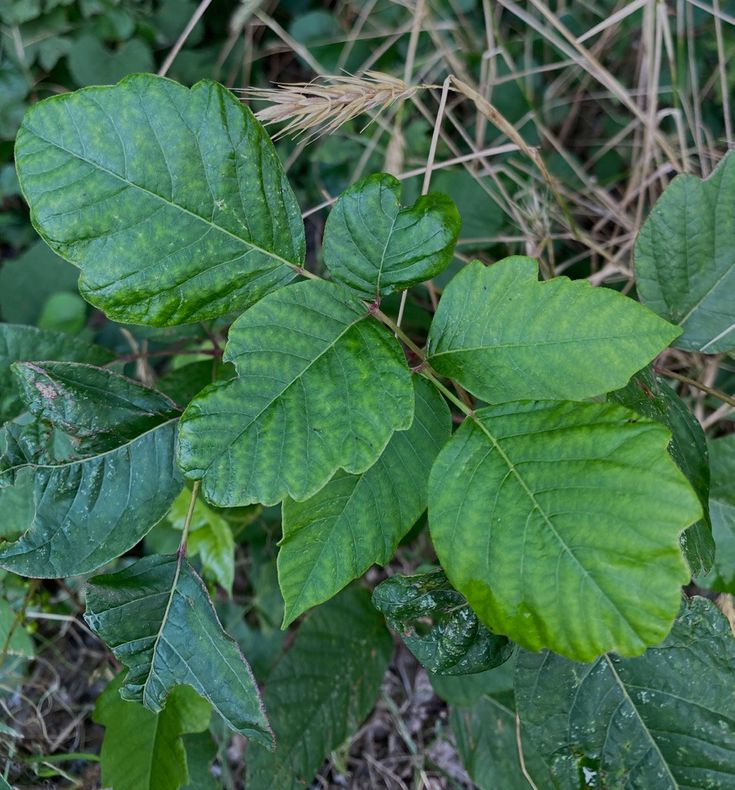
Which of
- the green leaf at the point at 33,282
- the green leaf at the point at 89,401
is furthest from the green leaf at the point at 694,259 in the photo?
the green leaf at the point at 33,282

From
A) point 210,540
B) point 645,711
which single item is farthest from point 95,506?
point 645,711

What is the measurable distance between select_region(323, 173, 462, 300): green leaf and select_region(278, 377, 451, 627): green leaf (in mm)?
173

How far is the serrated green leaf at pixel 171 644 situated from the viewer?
3.67 ft

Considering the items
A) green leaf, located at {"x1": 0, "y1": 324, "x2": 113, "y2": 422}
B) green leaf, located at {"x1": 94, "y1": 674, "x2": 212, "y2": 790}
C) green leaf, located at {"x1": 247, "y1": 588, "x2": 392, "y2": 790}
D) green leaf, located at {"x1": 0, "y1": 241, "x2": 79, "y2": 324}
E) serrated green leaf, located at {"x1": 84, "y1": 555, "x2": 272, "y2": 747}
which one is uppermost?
green leaf, located at {"x1": 0, "y1": 324, "x2": 113, "y2": 422}

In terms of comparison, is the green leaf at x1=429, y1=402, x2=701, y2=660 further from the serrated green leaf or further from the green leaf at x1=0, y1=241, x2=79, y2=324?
the green leaf at x1=0, y1=241, x2=79, y2=324

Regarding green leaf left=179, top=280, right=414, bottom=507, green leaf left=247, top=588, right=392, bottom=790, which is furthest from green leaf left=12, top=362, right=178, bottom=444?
green leaf left=247, top=588, right=392, bottom=790

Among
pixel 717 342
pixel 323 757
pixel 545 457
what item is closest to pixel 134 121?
pixel 545 457

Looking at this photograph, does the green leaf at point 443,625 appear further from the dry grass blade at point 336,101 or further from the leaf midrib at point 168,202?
the dry grass blade at point 336,101

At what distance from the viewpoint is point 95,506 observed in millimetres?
1151

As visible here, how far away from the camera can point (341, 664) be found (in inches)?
64.8

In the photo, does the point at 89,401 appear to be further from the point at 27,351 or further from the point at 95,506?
the point at 27,351

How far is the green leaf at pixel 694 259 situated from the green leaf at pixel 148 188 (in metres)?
0.64

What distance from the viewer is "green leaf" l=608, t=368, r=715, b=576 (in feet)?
3.51

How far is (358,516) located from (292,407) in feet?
0.65
